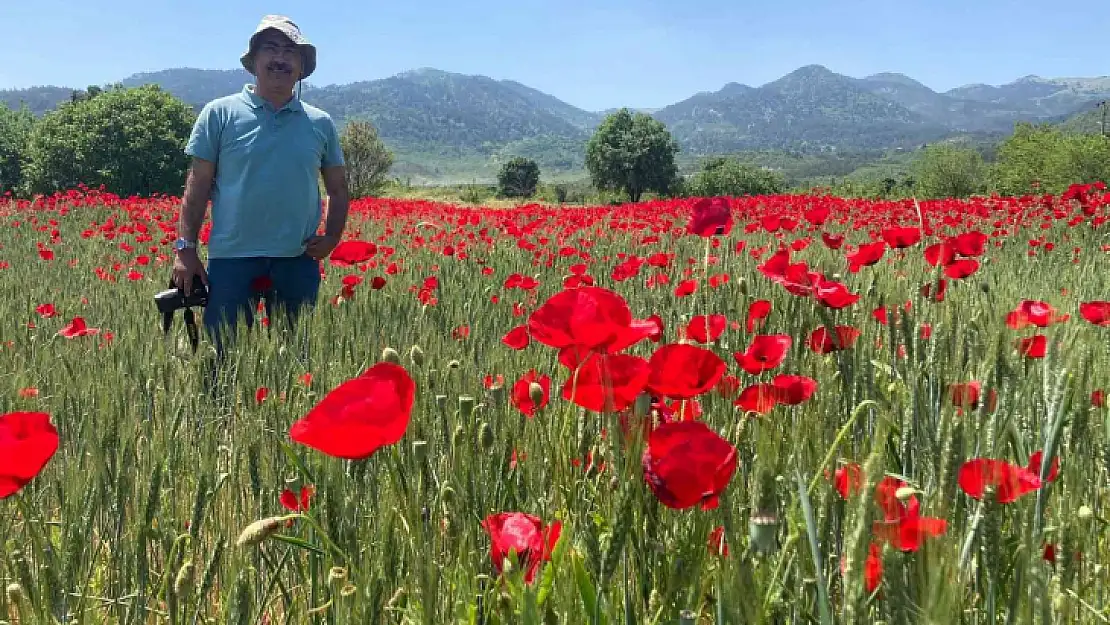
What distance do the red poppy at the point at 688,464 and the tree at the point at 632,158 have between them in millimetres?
50288

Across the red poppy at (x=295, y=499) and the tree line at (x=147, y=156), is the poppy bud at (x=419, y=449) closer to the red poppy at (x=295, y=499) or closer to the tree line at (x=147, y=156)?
the red poppy at (x=295, y=499)

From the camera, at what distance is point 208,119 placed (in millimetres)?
2451

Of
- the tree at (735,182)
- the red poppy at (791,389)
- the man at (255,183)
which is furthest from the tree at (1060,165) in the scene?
the tree at (735,182)

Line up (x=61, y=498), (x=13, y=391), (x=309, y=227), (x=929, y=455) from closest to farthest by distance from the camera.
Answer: (x=929, y=455), (x=61, y=498), (x=13, y=391), (x=309, y=227)

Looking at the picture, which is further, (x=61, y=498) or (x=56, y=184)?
(x=56, y=184)

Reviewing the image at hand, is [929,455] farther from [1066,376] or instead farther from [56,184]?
[56,184]

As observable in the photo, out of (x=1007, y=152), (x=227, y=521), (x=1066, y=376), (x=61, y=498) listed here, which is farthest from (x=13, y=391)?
(x=1007, y=152)

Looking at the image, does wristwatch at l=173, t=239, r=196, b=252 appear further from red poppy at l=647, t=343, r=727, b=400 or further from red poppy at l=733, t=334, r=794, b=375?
red poppy at l=647, t=343, r=727, b=400

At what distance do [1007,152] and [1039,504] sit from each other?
43.7 meters

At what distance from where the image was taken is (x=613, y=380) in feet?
2.30

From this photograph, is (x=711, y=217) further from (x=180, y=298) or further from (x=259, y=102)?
(x=180, y=298)

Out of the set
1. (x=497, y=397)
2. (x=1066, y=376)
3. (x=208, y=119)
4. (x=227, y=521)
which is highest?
(x=208, y=119)

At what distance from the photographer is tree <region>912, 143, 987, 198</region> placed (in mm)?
31455

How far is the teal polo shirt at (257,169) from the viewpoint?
2463 millimetres
